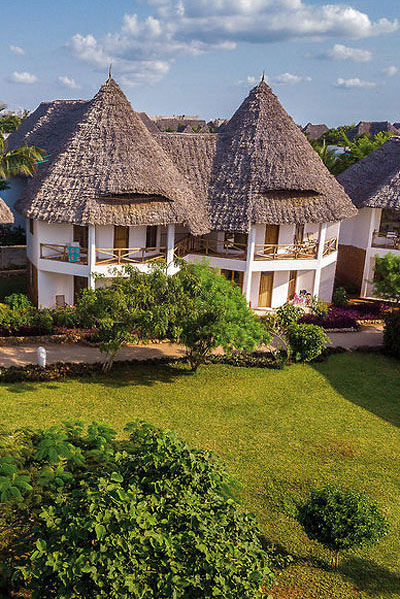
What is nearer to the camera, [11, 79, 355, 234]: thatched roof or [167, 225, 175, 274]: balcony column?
[11, 79, 355, 234]: thatched roof

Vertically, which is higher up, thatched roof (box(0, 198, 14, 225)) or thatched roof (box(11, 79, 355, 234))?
thatched roof (box(11, 79, 355, 234))

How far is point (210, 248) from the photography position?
94.0ft

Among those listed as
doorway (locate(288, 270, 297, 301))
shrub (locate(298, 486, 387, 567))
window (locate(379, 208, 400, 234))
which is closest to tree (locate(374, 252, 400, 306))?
doorway (locate(288, 270, 297, 301))

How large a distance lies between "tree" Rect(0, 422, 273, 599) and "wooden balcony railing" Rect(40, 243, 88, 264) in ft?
55.2

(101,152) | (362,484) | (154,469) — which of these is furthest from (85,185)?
(154,469)

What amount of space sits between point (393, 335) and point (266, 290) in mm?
Result: 7276

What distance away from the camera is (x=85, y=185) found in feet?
77.1

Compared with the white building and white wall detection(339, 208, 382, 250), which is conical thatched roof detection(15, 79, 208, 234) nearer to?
the white building

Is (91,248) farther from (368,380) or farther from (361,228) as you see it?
(361,228)

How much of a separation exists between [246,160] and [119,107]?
6.76 m

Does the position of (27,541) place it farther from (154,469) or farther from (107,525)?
(154,469)

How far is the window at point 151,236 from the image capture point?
26844 mm

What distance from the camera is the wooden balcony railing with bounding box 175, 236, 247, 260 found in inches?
1095

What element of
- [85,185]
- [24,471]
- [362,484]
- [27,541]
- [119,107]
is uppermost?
[119,107]
